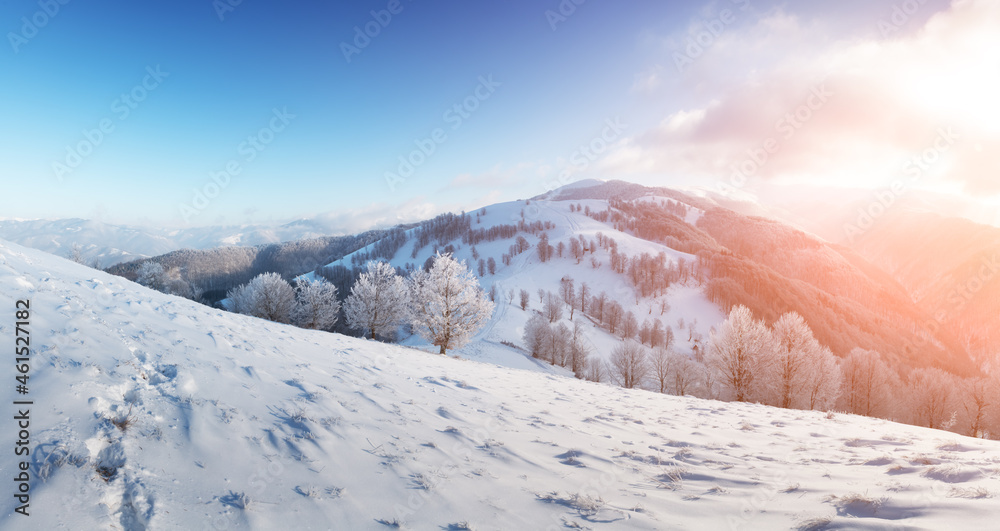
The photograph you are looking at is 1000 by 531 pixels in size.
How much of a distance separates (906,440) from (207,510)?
50.5 feet

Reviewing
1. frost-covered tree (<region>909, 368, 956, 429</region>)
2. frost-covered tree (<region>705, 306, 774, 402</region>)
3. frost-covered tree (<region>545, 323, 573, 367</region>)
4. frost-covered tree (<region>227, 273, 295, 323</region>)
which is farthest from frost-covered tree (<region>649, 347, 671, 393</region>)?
frost-covered tree (<region>227, 273, 295, 323</region>)

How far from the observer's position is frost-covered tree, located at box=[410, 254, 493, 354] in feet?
92.1

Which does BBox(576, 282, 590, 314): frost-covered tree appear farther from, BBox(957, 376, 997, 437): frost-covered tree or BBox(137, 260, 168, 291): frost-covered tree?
BBox(137, 260, 168, 291): frost-covered tree

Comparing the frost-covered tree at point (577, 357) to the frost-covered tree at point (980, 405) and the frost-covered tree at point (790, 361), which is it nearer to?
the frost-covered tree at point (790, 361)

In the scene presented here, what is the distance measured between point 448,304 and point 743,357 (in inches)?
1096

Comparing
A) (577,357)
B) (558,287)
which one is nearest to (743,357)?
(577,357)

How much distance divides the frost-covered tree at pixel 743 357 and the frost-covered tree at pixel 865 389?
1181 inches

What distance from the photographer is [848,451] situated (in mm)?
8258

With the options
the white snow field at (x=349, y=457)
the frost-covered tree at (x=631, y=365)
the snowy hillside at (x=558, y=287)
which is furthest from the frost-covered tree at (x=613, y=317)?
the white snow field at (x=349, y=457)

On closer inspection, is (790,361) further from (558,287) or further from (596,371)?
(558,287)

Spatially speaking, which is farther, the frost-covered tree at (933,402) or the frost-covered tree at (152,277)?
the frost-covered tree at (152,277)

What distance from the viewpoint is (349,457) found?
560 cm

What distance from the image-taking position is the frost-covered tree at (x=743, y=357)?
103ft

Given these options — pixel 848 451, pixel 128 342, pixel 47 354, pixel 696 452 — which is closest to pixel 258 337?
pixel 128 342
